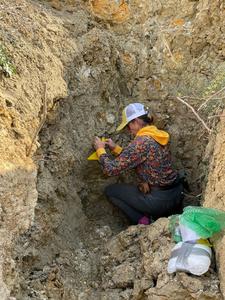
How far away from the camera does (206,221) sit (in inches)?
152

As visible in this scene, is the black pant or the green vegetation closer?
the green vegetation

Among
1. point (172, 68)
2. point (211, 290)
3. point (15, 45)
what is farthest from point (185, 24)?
point (211, 290)

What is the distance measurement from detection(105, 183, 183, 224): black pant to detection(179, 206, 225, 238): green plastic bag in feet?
3.87

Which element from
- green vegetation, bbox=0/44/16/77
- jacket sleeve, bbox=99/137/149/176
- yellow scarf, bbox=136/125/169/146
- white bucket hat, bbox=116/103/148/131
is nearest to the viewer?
green vegetation, bbox=0/44/16/77

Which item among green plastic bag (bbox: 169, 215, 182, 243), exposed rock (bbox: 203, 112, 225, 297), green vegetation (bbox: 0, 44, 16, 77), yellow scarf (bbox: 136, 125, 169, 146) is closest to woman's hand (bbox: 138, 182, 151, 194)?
yellow scarf (bbox: 136, 125, 169, 146)

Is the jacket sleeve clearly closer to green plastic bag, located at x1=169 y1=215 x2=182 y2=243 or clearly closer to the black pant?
the black pant

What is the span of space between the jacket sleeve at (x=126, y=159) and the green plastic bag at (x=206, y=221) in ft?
3.83

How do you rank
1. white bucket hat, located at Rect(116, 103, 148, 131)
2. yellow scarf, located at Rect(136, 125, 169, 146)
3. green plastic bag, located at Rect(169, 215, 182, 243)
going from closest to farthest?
green plastic bag, located at Rect(169, 215, 182, 243)
yellow scarf, located at Rect(136, 125, 169, 146)
white bucket hat, located at Rect(116, 103, 148, 131)

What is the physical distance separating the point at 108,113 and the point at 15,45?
1.28m

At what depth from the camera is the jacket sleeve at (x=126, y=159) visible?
493cm

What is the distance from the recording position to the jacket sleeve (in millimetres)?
4930

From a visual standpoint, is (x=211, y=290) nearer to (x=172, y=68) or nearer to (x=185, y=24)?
(x=172, y=68)

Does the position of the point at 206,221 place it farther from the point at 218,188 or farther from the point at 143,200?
the point at 143,200

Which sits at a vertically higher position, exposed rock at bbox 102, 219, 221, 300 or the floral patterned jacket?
the floral patterned jacket
